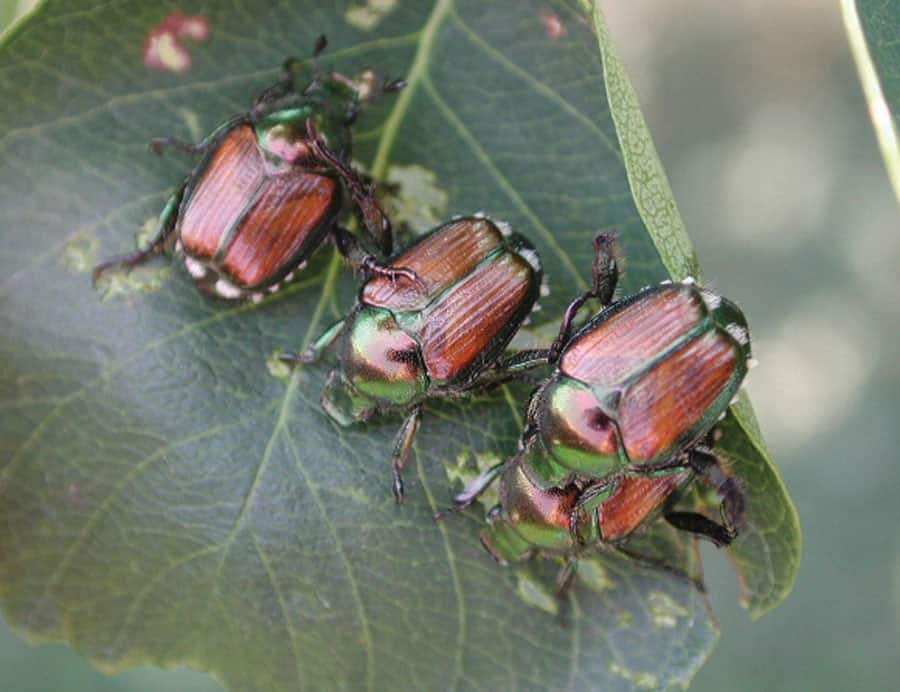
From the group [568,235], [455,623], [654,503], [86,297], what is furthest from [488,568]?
[86,297]

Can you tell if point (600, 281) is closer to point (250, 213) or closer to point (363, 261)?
point (363, 261)

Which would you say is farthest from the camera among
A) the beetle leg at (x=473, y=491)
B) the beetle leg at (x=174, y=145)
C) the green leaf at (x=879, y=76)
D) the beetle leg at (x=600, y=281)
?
the beetle leg at (x=473, y=491)

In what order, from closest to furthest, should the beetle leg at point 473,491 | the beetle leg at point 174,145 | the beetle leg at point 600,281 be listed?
1. the beetle leg at point 600,281
2. the beetle leg at point 174,145
3. the beetle leg at point 473,491

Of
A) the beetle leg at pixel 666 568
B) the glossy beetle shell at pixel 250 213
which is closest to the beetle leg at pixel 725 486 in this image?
the beetle leg at pixel 666 568

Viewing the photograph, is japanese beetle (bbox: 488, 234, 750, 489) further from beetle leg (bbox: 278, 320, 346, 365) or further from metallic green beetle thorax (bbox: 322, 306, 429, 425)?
beetle leg (bbox: 278, 320, 346, 365)

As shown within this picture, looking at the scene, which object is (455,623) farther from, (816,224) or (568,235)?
(816,224)

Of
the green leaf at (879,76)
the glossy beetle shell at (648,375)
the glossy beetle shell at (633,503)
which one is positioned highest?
the green leaf at (879,76)

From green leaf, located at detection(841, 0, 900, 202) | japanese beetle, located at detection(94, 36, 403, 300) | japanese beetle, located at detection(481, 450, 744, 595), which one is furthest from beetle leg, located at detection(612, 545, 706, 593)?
green leaf, located at detection(841, 0, 900, 202)

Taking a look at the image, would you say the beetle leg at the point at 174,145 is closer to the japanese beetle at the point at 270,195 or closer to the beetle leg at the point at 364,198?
the japanese beetle at the point at 270,195
